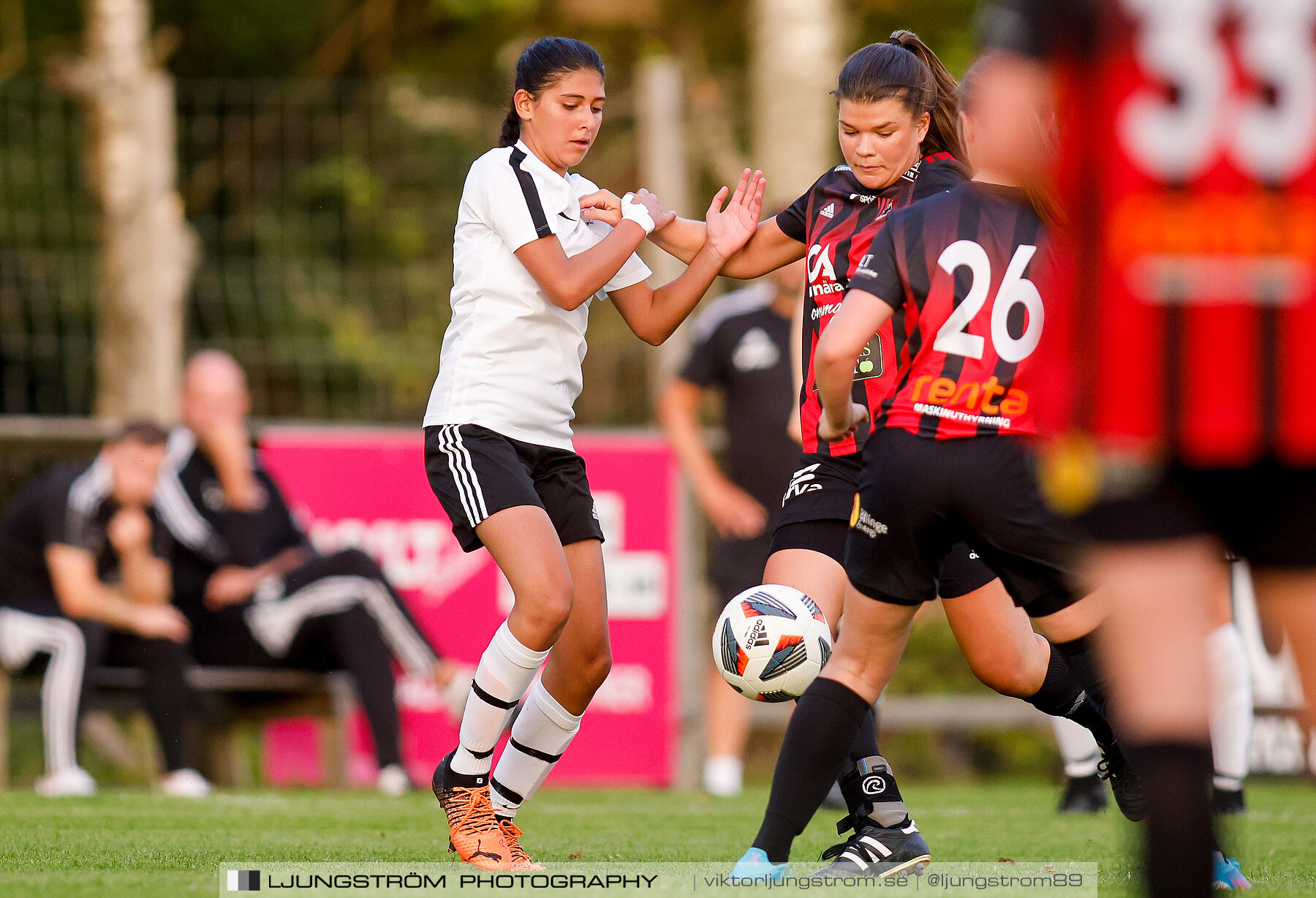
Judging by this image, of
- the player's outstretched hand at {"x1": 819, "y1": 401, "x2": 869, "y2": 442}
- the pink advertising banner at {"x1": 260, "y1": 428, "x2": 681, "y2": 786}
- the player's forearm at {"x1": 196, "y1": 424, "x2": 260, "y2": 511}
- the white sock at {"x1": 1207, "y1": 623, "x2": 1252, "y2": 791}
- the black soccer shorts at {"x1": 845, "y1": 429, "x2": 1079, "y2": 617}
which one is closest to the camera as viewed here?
the black soccer shorts at {"x1": 845, "y1": 429, "x2": 1079, "y2": 617}

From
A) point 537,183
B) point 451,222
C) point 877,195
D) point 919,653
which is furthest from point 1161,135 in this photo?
point 451,222

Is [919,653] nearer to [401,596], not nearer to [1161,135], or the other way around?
[401,596]

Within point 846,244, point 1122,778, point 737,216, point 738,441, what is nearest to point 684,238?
point 737,216

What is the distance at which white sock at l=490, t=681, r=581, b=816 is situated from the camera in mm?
4555

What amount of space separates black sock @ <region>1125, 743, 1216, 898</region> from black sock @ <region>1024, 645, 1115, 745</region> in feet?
6.63

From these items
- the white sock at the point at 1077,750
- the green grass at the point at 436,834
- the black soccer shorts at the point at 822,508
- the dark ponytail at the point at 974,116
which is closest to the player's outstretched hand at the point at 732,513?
the green grass at the point at 436,834

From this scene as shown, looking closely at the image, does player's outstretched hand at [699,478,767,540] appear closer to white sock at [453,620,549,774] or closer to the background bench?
the background bench

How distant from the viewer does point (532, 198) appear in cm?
441

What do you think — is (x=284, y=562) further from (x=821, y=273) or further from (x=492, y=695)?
(x=821, y=273)

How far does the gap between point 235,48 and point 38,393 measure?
5.60 metres

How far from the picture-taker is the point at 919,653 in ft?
31.5

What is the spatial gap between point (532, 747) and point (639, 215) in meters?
1.50

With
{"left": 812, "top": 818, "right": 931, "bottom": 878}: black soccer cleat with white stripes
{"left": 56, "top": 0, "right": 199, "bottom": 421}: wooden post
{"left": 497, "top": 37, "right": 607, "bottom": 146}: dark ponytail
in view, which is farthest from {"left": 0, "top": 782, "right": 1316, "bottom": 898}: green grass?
{"left": 56, "top": 0, "right": 199, "bottom": 421}: wooden post

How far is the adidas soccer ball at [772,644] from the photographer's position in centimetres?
411
